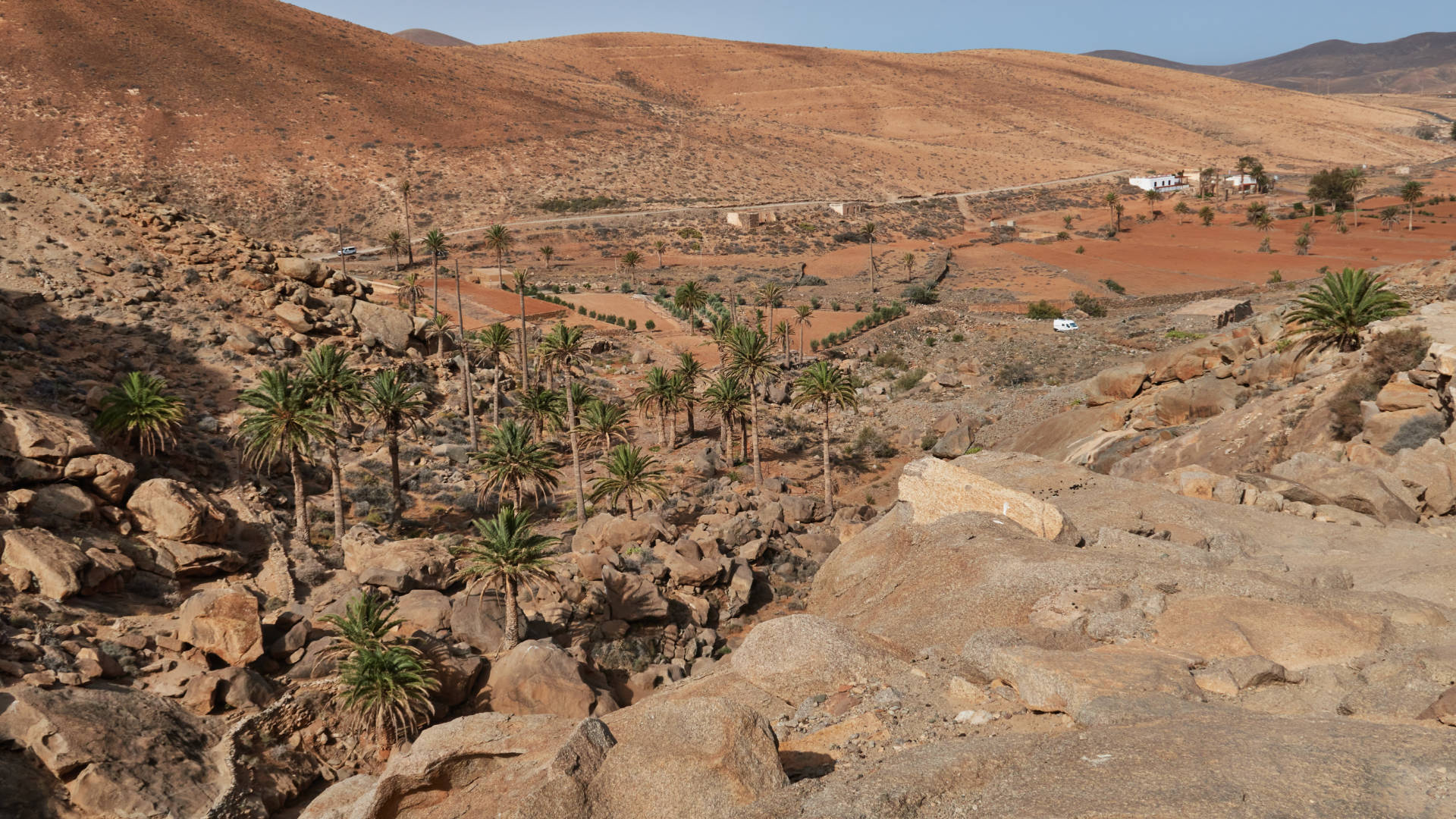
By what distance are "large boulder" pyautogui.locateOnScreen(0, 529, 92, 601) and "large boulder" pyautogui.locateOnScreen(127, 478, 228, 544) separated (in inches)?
159

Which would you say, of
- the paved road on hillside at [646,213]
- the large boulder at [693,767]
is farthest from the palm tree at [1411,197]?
the large boulder at [693,767]

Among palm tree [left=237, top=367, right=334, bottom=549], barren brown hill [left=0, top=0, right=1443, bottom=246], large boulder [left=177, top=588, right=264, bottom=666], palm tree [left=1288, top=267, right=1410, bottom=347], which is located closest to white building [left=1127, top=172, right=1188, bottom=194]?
barren brown hill [left=0, top=0, right=1443, bottom=246]

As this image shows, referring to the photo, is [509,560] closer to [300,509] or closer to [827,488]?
[300,509]

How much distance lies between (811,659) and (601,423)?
109ft

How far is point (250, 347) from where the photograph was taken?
156 ft

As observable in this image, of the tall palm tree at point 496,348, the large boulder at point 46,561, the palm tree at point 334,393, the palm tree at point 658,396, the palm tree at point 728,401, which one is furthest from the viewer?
the tall palm tree at point 496,348

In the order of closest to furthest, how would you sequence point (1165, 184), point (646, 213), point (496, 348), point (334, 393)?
1. point (334, 393)
2. point (496, 348)
3. point (646, 213)
4. point (1165, 184)

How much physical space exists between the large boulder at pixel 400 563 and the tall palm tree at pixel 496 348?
18.9 metres

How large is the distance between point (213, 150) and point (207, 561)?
291ft

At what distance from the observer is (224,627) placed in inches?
982

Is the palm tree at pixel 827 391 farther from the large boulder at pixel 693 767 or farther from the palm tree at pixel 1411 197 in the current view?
the palm tree at pixel 1411 197

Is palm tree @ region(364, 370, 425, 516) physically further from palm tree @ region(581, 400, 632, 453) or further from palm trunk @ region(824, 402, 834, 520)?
palm trunk @ region(824, 402, 834, 520)

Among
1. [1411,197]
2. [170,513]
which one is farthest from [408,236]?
[1411,197]

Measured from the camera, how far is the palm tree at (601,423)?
4759cm
